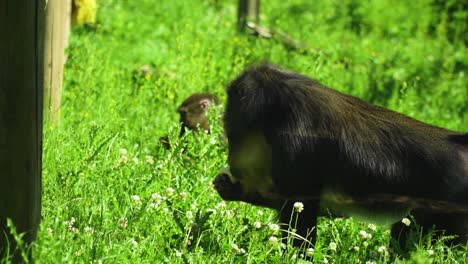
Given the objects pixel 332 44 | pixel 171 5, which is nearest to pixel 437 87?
pixel 332 44

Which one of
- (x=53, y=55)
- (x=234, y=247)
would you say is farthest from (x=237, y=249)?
(x=53, y=55)

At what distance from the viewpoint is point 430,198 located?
5.35m

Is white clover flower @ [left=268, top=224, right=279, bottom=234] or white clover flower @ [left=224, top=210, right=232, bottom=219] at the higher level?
white clover flower @ [left=268, top=224, right=279, bottom=234]

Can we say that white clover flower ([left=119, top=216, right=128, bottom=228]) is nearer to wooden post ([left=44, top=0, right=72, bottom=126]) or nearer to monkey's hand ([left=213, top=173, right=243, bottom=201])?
monkey's hand ([left=213, top=173, right=243, bottom=201])

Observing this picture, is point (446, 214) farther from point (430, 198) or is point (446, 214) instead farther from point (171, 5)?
point (171, 5)

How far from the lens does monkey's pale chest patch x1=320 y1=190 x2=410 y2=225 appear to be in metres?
5.39

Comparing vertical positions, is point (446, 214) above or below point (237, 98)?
below

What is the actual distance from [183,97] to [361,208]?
12.4ft

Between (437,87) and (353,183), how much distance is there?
643cm

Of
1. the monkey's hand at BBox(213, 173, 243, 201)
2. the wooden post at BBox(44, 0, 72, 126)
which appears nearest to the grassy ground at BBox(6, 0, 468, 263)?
the monkey's hand at BBox(213, 173, 243, 201)

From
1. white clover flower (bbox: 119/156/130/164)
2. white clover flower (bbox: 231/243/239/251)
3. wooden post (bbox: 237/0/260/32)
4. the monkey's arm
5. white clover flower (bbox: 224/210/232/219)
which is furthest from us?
wooden post (bbox: 237/0/260/32)

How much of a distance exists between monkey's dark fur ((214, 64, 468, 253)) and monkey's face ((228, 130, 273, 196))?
41 mm

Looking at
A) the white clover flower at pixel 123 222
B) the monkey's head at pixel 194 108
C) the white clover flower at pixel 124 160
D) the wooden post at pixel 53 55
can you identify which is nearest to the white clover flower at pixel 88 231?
the white clover flower at pixel 123 222

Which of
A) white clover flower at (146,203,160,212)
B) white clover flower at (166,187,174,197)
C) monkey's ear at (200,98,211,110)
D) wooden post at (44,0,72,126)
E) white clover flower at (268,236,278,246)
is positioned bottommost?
white clover flower at (268,236,278,246)
